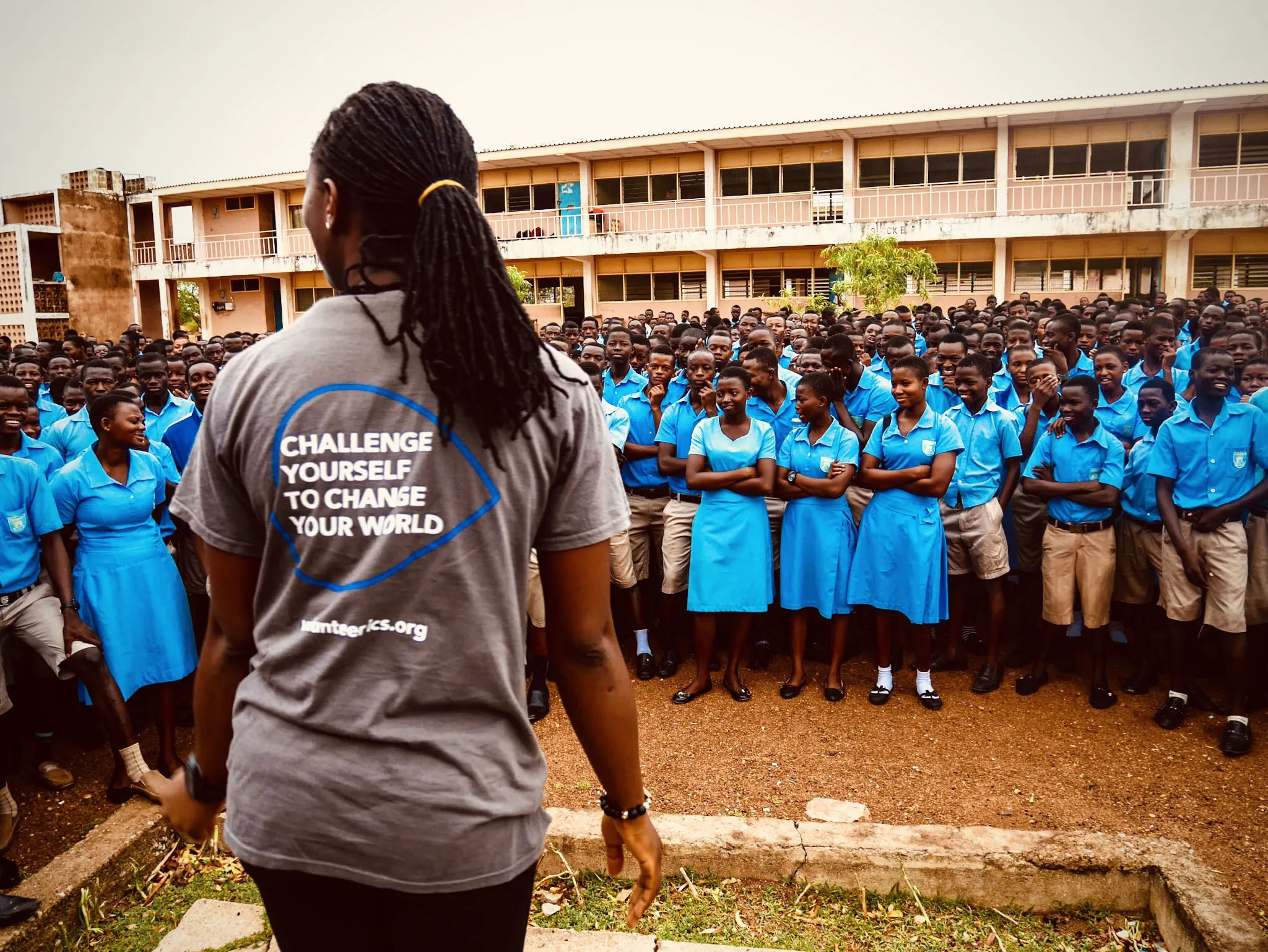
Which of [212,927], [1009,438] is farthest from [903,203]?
[212,927]

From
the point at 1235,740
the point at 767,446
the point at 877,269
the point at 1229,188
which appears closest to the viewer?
the point at 1235,740

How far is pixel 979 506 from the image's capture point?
5520 mm

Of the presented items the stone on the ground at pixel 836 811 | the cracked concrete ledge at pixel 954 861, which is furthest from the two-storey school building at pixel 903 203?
the cracked concrete ledge at pixel 954 861

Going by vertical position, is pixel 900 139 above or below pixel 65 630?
above

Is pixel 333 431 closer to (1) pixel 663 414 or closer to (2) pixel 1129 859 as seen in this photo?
(2) pixel 1129 859

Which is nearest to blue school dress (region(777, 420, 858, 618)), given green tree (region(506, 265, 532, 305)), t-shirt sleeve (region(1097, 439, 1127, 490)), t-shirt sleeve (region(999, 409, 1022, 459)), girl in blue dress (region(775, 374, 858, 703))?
girl in blue dress (region(775, 374, 858, 703))

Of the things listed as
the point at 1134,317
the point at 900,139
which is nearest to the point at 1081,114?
the point at 900,139

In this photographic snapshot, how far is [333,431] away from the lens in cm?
131

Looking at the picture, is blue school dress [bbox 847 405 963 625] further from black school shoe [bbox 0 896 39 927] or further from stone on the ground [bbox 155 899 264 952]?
black school shoe [bbox 0 896 39 927]

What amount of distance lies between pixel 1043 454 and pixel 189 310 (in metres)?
37.3

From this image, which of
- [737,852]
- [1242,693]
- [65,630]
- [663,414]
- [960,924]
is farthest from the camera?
→ [663,414]

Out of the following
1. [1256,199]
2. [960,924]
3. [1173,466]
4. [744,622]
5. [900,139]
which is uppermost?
[900,139]

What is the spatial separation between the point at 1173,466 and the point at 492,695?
4478 mm

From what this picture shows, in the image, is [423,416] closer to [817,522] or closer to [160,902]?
[160,902]
